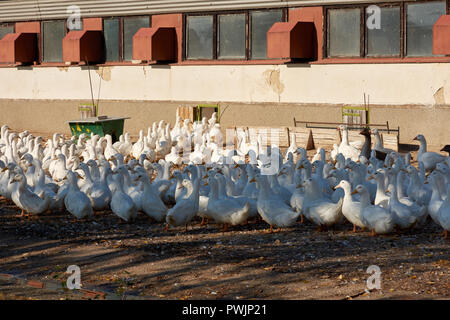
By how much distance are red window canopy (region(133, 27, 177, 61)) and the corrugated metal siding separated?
30.4 inches

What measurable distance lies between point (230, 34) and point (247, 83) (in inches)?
64.6

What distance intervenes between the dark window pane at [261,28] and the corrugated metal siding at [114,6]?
0.27m

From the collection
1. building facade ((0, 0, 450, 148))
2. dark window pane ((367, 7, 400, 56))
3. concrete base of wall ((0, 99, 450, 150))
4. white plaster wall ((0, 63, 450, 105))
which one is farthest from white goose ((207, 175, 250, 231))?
dark window pane ((367, 7, 400, 56))

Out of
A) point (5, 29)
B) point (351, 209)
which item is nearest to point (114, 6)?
point (5, 29)

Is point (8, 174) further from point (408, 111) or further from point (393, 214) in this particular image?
point (408, 111)

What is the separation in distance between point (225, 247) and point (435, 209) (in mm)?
3125

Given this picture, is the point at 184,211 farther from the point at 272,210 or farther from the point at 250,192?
the point at 250,192

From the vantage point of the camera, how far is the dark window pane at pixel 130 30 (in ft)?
86.5

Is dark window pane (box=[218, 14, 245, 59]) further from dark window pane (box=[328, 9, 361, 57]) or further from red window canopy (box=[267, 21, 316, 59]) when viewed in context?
dark window pane (box=[328, 9, 361, 57])

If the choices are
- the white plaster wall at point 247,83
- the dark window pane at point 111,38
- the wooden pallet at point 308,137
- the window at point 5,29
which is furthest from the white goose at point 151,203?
the window at point 5,29

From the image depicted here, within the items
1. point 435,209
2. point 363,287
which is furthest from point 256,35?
point 363,287

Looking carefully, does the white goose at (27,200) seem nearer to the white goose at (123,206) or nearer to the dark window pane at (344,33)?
the white goose at (123,206)

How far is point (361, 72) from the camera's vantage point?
2188 centimetres

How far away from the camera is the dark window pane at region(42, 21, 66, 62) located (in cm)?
2853
